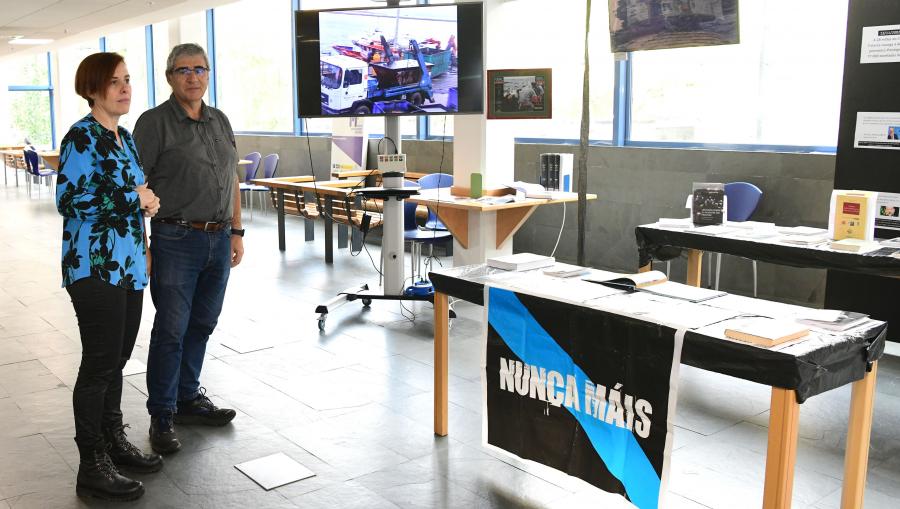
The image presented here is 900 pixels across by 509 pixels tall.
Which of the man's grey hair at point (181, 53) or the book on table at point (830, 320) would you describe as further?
the man's grey hair at point (181, 53)

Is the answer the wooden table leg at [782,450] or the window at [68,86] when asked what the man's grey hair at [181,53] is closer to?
the wooden table leg at [782,450]

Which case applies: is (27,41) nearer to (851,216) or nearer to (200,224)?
(200,224)

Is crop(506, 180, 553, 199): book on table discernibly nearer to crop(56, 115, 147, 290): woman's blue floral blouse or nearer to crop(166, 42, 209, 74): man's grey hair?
crop(166, 42, 209, 74): man's grey hair

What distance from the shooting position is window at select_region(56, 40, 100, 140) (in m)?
19.5

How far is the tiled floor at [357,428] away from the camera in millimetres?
3016

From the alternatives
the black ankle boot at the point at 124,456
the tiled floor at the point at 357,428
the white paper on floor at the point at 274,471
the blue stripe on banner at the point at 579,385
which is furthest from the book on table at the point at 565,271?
the black ankle boot at the point at 124,456

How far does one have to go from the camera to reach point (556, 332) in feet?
9.63

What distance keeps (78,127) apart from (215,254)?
0.82 m

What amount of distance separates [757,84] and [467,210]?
2.55 metres

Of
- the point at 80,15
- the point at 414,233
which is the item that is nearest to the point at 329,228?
the point at 414,233

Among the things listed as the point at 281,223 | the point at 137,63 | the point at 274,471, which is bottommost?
the point at 274,471

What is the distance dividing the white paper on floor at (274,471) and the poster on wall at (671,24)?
11.3ft

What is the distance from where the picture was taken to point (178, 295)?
3312mm

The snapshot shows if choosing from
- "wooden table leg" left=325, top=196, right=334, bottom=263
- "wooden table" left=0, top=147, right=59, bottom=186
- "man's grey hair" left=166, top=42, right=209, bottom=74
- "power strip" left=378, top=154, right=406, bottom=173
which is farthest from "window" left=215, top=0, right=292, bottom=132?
"man's grey hair" left=166, top=42, right=209, bottom=74
